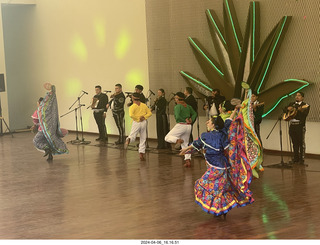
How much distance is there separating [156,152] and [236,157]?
668 cm

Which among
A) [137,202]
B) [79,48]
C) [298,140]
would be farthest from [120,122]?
[137,202]

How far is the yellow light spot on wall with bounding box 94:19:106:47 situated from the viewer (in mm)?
17997

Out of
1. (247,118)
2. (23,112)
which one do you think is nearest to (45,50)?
(23,112)

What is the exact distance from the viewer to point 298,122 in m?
11.6

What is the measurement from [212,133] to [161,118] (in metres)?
7.56

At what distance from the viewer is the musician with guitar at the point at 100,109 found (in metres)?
17.1

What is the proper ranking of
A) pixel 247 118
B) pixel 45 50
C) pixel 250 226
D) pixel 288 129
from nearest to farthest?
1. pixel 250 226
2. pixel 247 118
3. pixel 288 129
4. pixel 45 50

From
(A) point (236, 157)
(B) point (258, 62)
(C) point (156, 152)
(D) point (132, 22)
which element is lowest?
(C) point (156, 152)

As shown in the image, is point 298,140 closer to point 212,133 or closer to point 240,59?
point 240,59

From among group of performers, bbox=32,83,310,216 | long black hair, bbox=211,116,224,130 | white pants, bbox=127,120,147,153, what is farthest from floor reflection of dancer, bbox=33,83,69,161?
long black hair, bbox=211,116,224,130

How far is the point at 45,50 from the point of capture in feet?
70.1

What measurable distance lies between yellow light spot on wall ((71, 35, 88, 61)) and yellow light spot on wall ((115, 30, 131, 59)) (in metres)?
1.83

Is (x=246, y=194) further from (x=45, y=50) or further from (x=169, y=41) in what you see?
(x=45, y=50)

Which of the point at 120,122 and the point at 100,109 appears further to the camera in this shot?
the point at 100,109
